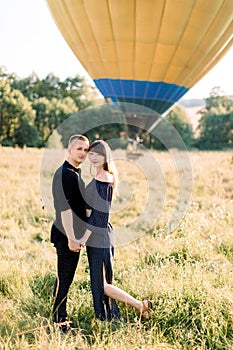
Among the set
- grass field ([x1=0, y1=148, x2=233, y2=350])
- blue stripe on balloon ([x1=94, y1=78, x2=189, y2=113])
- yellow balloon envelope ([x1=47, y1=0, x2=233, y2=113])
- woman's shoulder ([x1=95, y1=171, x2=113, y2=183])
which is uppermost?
yellow balloon envelope ([x1=47, y1=0, x2=233, y2=113])

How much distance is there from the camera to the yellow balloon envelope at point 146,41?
595 centimetres

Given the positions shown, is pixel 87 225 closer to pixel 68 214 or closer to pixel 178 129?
pixel 68 214

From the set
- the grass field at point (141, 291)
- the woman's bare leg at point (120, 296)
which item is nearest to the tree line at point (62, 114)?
the grass field at point (141, 291)

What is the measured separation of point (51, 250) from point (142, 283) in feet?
4.78

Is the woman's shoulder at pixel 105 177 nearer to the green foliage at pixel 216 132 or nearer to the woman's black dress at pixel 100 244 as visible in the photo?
the woman's black dress at pixel 100 244

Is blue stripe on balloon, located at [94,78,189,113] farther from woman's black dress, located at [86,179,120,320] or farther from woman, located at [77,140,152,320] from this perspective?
Result: woman's black dress, located at [86,179,120,320]

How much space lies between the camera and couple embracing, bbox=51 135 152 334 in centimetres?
277

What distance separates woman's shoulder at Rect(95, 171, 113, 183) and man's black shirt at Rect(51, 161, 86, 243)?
15cm

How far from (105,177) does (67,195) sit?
0.29 metres

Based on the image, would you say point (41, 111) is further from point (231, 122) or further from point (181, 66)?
point (181, 66)

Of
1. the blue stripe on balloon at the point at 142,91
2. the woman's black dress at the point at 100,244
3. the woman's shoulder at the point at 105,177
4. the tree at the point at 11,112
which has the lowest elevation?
the woman's black dress at the point at 100,244

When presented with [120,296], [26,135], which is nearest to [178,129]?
[26,135]

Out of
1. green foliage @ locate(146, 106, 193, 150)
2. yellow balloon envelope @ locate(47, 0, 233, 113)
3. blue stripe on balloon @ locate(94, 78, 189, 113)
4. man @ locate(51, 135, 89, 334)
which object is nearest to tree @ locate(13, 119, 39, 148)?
green foliage @ locate(146, 106, 193, 150)

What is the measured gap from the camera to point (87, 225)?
2857 millimetres
